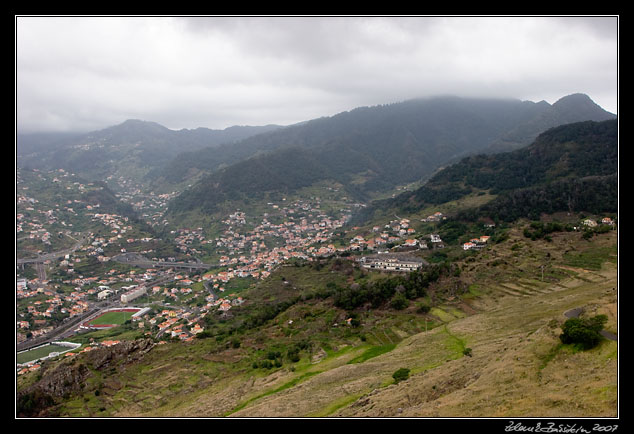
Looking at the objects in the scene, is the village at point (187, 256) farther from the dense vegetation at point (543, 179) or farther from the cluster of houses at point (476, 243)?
the dense vegetation at point (543, 179)

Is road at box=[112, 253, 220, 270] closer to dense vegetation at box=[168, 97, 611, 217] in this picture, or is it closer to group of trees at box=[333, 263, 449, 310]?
dense vegetation at box=[168, 97, 611, 217]

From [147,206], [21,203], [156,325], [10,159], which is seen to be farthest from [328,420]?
[147,206]

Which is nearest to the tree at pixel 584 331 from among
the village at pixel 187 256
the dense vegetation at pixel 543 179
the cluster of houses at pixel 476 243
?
the village at pixel 187 256

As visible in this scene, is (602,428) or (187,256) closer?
(602,428)

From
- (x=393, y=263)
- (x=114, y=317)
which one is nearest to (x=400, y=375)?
(x=393, y=263)

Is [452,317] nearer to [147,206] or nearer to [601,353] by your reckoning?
[601,353]

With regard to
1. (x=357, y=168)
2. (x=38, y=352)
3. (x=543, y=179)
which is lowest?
(x=38, y=352)

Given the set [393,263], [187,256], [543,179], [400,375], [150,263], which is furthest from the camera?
[187,256]

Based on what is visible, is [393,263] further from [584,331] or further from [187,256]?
[187,256]
